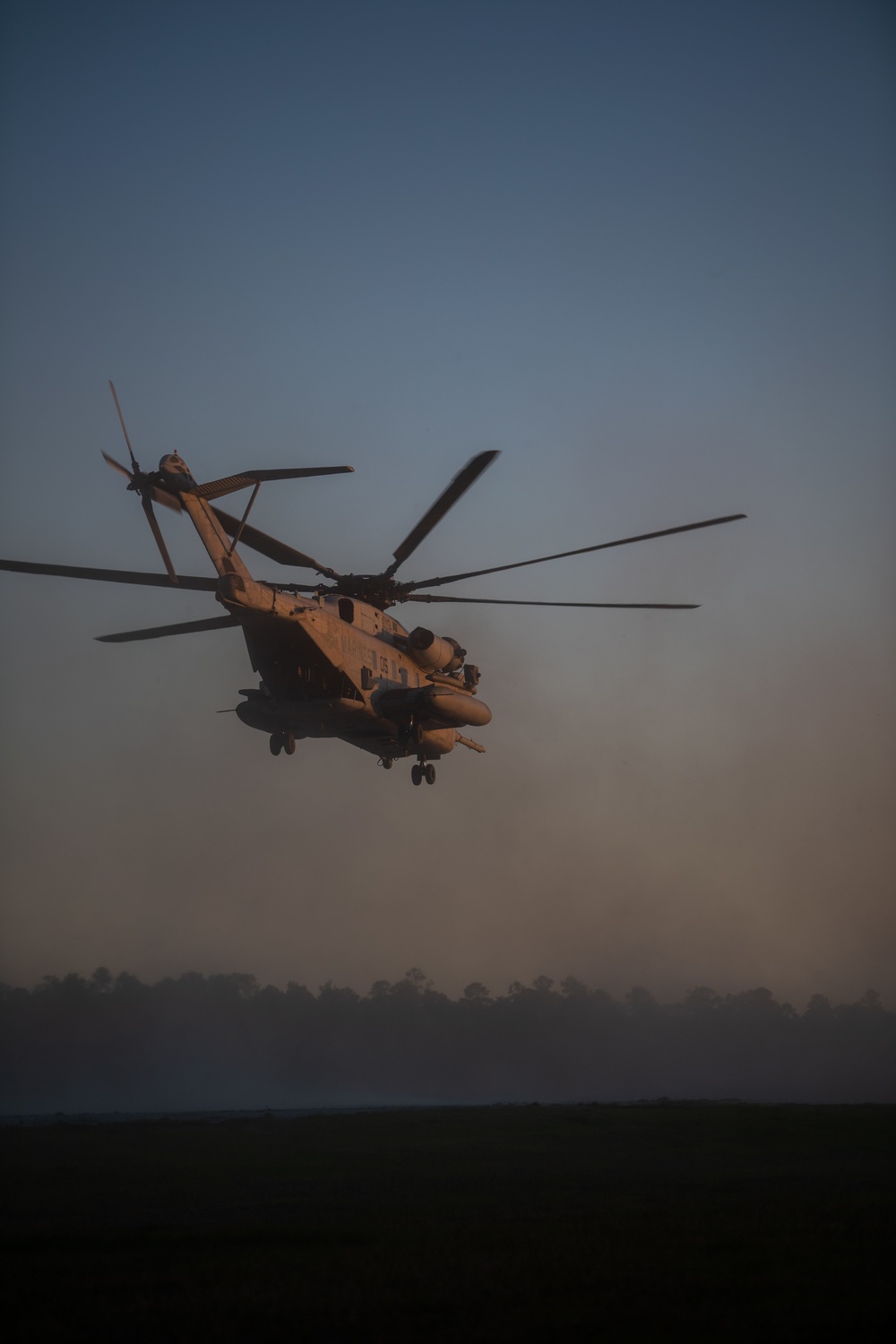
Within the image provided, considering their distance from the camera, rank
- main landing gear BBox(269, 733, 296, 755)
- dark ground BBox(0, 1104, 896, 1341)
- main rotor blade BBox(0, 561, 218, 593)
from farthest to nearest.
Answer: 1. main landing gear BBox(269, 733, 296, 755)
2. main rotor blade BBox(0, 561, 218, 593)
3. dark ground BBox(0, 1104, 896, 1341)

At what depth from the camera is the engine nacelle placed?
101ft

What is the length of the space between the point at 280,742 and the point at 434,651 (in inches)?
217

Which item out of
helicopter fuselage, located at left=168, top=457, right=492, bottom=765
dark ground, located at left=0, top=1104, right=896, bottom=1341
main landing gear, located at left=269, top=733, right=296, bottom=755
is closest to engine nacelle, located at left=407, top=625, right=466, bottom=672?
helicopter fuselage, located at left=168, top=457, right=492, bottom=765

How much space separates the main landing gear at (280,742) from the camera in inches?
1136

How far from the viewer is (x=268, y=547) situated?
28344 millimetres

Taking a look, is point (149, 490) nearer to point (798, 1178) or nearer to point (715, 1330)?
point (715, 1330)

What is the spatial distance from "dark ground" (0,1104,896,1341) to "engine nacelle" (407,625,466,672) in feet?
46.9

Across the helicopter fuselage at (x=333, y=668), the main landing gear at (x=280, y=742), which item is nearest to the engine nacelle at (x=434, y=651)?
Result: the helicopter fuselage at (x=333, y=668)

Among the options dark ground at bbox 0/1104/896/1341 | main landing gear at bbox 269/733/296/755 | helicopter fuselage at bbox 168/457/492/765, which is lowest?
dark ground at bbox 0/1104/896/1341

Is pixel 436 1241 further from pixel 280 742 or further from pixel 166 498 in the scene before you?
pixel 166 498

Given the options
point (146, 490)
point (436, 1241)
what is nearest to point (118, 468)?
point (146, 490)

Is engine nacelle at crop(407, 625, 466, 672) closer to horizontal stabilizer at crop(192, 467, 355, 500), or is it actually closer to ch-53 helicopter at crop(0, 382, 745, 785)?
ch-53 helicopter at crop(0, 382, 745, 785)

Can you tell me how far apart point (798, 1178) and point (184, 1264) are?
57.4 feet

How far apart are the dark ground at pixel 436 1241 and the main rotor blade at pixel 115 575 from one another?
1325cm
